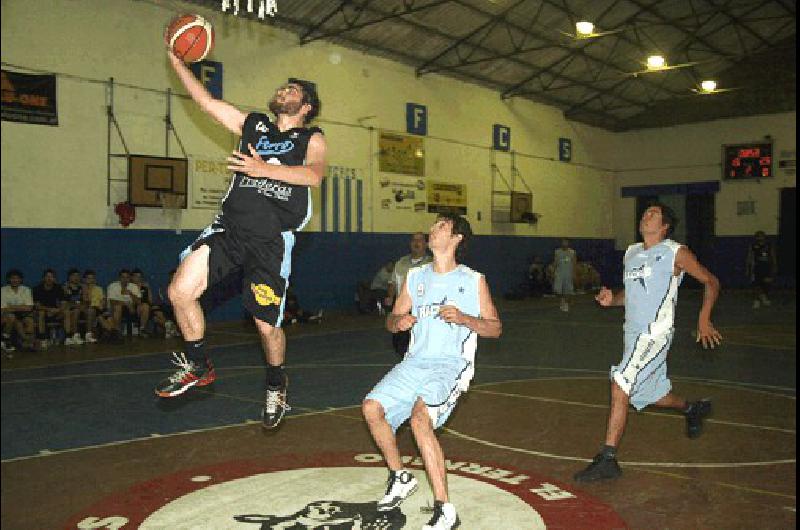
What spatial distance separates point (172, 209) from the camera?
18047 mm

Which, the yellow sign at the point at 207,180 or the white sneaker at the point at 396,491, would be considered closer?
the white sneaker at the point at 396,491

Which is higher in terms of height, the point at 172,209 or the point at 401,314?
the point at 172,209

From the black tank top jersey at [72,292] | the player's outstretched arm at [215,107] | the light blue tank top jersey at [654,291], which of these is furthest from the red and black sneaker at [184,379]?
the black tank top jersey at [72,292]

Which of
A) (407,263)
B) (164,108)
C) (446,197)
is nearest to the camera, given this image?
(407,263)

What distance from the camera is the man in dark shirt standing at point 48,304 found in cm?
1444

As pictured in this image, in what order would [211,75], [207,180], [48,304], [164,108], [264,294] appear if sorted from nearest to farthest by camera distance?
[264,294] → [48,304] → [164,108] → [211,75] → [207,180]

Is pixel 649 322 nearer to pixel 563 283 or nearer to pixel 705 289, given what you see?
pixel 705 289

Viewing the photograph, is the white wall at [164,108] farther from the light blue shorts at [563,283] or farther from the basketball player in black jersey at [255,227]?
the basketball player in black jersey at [255,227]

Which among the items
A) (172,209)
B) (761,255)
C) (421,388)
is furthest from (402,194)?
(421,388)

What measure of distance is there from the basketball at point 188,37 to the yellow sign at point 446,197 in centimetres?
1934

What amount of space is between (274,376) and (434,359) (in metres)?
1.24

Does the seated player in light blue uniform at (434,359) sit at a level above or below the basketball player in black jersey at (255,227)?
below

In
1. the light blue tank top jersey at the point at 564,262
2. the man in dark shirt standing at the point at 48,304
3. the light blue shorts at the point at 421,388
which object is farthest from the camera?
the light blue tank top jersey at the point at 564,262

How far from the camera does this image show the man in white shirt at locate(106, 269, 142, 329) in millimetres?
15828
